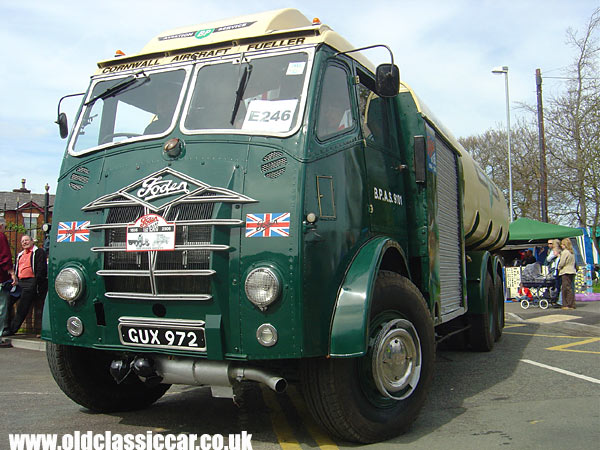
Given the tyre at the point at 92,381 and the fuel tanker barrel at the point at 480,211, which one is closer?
the tyre at the point at 92,381

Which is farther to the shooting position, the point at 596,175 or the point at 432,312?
the point at 596,175

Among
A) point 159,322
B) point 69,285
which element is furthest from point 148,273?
point 69,285

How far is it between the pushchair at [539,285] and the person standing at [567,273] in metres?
0.69

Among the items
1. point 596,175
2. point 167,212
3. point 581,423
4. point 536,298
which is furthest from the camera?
point 596,175

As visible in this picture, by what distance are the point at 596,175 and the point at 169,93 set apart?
2494 centimetres

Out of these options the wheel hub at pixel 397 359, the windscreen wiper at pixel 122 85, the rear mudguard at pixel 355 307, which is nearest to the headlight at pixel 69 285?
the windscreen wiper at pixel 122 85

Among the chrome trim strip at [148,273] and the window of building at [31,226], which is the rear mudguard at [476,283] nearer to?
the chrome trim strip at [148,273]

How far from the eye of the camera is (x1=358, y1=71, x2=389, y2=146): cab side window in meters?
5.21

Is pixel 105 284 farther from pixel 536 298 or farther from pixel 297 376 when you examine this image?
pixel 536 298

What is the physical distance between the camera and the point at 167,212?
4395 mm

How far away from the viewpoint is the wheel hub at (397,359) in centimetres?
446

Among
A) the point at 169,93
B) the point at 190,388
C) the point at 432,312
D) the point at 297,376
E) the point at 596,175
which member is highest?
the point at 596,175

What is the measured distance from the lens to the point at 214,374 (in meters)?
4.27

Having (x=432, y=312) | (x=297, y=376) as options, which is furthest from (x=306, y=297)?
(x=432, y=312)
